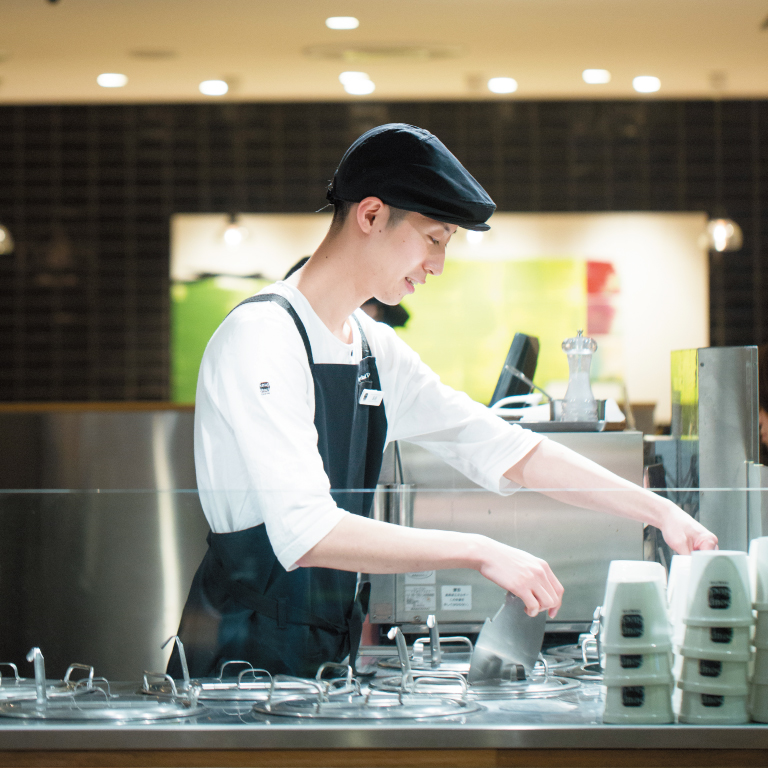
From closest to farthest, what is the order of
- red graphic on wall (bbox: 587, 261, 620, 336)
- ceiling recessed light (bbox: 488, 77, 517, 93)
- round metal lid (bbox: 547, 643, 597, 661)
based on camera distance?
round metal lid (bbox: 547, 643, 597, 661), ceiling recessed light (bbox: 488, 77, 517, 93), red graphic on wall (bbox: 587, 261, 620, 336)

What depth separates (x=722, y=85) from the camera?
494cm

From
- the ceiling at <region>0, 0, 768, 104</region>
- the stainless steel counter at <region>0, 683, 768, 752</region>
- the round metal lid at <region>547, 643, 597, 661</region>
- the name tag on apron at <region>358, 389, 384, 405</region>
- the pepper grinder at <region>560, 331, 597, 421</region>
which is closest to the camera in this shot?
the stainless steel counter at <region>0, 683, 768, 752</region>

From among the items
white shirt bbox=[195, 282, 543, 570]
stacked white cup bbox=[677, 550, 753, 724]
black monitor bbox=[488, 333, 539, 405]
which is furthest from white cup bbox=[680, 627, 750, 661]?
black monitor bbox=[488, 333, 539, 405]

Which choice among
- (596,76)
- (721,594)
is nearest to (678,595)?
(721,594)

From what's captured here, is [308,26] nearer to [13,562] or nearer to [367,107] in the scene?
[367,107]

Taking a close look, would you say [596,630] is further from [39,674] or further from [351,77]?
[351,77]

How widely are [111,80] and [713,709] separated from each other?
185 inches

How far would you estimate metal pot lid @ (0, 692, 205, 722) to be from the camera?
1013 mm

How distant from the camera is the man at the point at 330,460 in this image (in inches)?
42.4

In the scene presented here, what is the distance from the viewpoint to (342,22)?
161 inches

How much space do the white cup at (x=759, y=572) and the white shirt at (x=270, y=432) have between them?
314 mm

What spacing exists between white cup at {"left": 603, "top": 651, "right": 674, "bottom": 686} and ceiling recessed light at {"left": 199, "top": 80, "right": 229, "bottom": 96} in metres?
4.48

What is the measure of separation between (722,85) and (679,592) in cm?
456

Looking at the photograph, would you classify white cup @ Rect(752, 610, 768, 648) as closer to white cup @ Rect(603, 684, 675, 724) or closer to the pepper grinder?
white cup @ Rect(603, 684, 675, 724)
